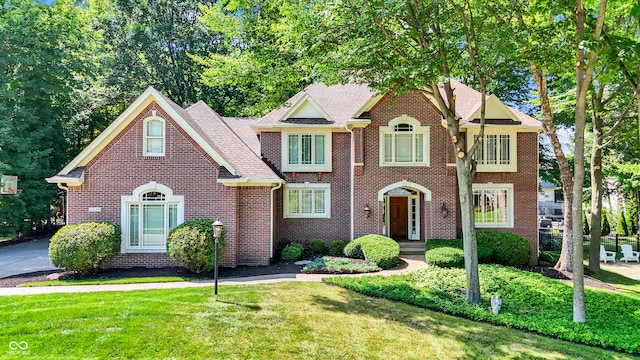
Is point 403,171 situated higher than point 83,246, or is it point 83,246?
point 403,171

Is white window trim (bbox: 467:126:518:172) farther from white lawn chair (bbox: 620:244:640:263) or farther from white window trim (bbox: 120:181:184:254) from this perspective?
white window trim (bbox: 120:181:184:254)

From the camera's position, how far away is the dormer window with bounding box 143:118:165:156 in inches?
464

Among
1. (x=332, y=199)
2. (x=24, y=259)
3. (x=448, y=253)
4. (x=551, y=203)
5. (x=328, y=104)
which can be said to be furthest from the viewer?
(x=551, y=203)

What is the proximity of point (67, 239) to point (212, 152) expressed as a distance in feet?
16.7

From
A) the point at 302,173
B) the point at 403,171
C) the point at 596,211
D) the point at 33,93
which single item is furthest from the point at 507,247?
the point at 33,93

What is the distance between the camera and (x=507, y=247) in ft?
43.9

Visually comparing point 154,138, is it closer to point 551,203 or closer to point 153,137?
point 153,137

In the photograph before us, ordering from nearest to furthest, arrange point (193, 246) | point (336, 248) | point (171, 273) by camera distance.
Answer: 1. point (193, 246)
2. point (171, 273)
3. point (336, 248)

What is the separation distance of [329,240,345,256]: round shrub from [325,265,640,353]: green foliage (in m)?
3.63

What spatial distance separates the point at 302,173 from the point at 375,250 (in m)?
5.13

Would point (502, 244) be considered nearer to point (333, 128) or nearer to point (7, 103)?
point (333, 128)

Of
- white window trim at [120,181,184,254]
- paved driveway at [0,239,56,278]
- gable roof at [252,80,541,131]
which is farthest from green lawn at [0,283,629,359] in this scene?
gable roof at [252,80,541,131]

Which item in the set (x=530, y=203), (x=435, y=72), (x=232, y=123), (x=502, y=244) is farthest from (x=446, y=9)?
(x=232, y=123)

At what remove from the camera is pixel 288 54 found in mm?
10477
